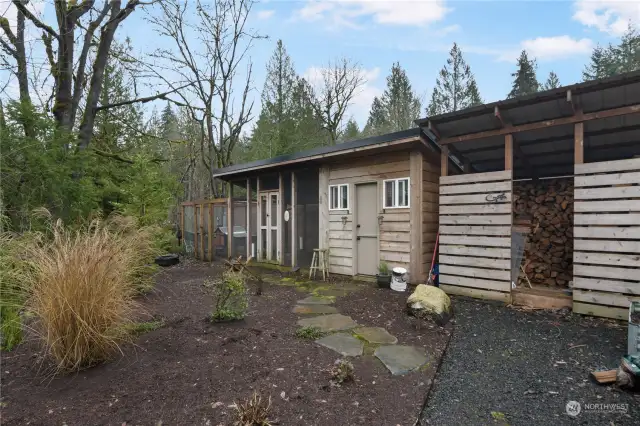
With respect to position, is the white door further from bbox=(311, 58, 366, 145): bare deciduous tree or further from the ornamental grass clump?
bbox=(311, 58, 366, 145): bare deciduous tree

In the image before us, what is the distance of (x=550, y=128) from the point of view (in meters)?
4.33

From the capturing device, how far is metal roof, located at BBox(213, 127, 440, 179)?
193 inches

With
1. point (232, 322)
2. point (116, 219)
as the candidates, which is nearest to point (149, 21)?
point (116, 219)

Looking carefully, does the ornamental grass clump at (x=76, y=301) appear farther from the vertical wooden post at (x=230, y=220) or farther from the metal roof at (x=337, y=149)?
the vertical wooden post at (x=230, y=220)

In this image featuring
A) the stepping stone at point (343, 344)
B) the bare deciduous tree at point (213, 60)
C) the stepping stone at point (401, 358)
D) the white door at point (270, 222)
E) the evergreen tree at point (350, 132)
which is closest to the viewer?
the stepping stone at point (401, 358)

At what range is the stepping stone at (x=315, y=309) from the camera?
3959 mm

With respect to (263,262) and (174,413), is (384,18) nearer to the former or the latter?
(263,262)

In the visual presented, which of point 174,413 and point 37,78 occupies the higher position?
point 37,78

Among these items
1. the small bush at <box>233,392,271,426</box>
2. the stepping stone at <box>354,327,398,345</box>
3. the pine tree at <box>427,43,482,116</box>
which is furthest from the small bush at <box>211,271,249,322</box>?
the pine tree at <box>427,43,482,116</box>

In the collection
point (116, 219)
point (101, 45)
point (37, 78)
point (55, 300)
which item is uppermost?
point (101, 45)

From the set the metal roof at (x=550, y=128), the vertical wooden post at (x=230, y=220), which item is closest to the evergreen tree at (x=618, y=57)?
the metal roof at (x=550, y=128)

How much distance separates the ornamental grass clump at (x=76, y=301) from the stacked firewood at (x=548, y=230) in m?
5.29

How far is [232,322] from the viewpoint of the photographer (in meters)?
3.40

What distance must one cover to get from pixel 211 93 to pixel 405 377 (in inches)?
526
